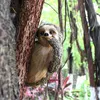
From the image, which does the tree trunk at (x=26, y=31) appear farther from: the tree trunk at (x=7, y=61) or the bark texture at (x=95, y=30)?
the bark texture at (x=95, y=30)

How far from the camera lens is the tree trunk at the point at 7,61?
52 cm

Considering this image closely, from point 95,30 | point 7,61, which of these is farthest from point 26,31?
point 95,30

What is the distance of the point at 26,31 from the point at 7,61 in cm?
24

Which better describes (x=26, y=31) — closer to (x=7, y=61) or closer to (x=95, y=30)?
(x=7, y=61)

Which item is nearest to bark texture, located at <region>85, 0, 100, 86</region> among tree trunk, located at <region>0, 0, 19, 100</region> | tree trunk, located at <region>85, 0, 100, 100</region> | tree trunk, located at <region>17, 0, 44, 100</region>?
tree trunk, located at <region>85, 0, 100, 100</region>

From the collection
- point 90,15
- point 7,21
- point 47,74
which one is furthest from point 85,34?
point 7,21

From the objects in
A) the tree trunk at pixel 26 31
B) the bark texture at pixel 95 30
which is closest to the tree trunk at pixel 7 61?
the tree trunk at pixel 26 31

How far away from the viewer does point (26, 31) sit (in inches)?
30.3

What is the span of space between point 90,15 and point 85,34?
0.12 meters

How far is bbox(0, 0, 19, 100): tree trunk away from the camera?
0.52 m

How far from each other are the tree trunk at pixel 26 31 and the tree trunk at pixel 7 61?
157 mm

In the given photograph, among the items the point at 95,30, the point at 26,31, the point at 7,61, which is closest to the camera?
the point at 7,61

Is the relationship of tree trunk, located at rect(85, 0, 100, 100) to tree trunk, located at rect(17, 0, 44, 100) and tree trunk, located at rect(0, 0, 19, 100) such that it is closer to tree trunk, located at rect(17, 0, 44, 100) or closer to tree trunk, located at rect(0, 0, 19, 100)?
tree trunk, located at rect(17, 0, 44, 100)

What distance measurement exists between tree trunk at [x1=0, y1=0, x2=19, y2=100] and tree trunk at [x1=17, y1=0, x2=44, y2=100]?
157 millimetres
